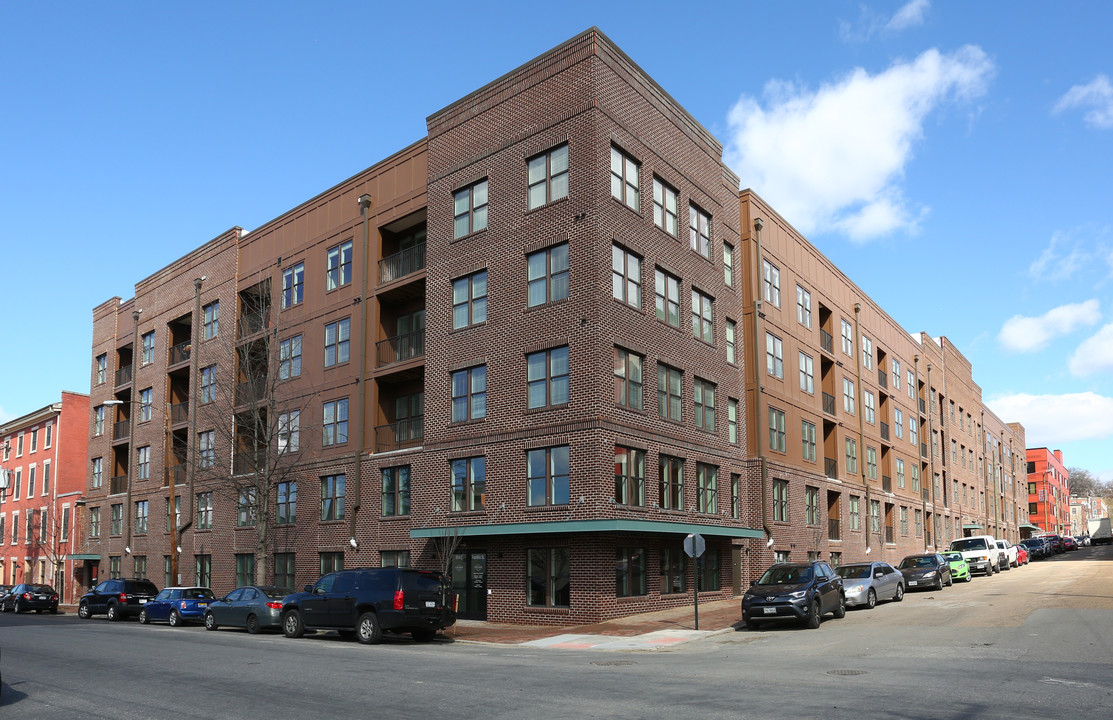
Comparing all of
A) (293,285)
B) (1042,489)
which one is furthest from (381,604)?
(1042,489)

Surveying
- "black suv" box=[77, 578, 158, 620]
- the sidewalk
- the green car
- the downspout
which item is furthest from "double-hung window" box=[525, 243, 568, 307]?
the downspout

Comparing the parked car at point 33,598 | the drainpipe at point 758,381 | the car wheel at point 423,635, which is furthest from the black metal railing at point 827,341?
the parked car at point 33,598

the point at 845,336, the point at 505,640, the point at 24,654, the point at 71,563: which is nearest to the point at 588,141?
the point at 505,640

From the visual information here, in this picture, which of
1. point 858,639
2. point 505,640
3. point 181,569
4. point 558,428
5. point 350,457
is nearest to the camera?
point 858,639

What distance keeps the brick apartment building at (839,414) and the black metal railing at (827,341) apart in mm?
102

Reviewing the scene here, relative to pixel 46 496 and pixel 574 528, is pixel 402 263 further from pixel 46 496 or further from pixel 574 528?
pixel 46 496

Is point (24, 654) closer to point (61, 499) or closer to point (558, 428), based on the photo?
point (558, 428)

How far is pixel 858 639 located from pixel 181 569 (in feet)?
114

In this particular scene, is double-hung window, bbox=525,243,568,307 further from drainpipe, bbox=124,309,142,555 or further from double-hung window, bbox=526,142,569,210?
drainpipe, bbox=124,309,142,555

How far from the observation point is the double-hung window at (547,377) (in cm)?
2802

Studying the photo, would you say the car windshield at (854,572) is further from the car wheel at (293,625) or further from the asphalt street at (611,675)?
the car wheel at (293,625)

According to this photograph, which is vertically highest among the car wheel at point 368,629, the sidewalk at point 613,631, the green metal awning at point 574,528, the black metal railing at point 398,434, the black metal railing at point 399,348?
the black metal railing at point 399,348

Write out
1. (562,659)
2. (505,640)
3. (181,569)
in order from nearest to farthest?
(562,659) → (505,640) → (181,569)

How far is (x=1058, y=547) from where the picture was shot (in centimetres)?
8269
